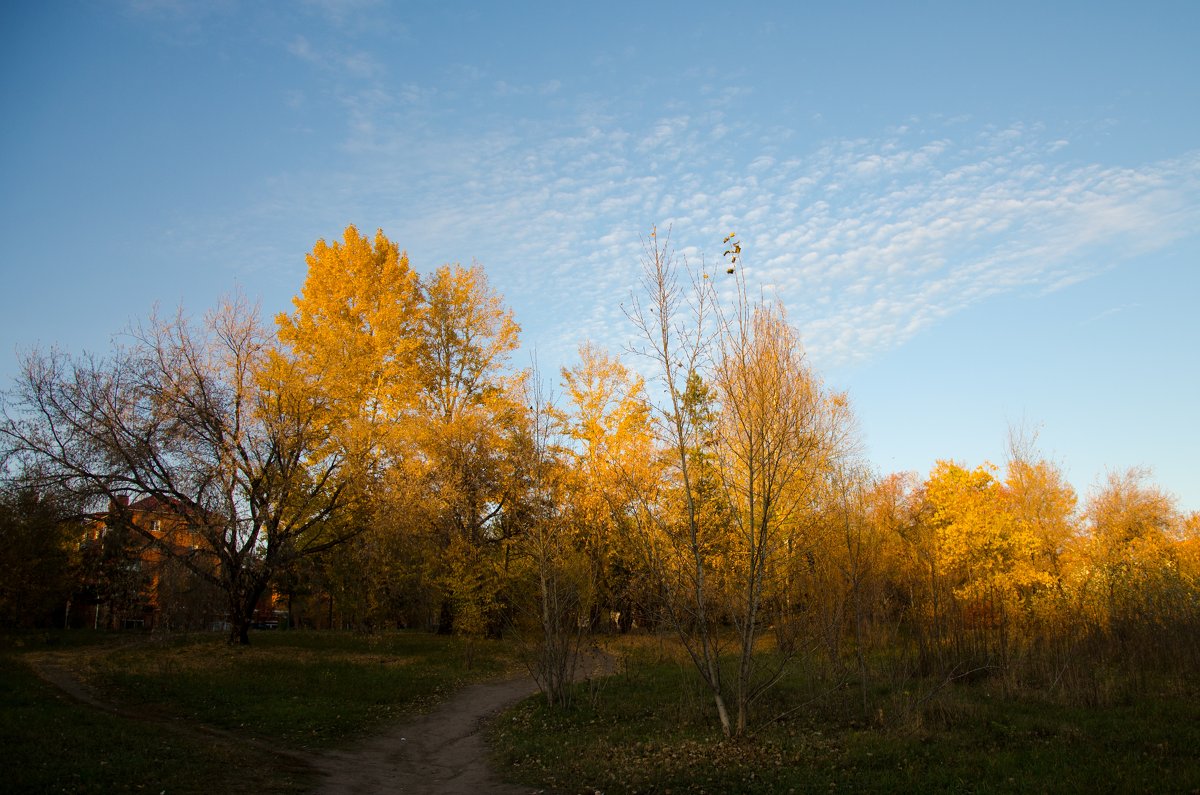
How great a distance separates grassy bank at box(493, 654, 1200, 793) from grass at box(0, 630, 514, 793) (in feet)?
11.2

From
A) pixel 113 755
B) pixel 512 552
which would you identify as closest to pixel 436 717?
pixel 113 755

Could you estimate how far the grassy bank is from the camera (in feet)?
23.6

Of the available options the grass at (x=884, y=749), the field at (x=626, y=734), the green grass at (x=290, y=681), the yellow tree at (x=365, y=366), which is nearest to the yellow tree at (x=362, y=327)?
the yellow tree at (x=365, y=366)

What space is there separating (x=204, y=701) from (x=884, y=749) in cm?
1210

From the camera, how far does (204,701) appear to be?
13203mm

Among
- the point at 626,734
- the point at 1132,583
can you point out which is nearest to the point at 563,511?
the point at 626,734

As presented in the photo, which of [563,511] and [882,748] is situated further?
[563,511]

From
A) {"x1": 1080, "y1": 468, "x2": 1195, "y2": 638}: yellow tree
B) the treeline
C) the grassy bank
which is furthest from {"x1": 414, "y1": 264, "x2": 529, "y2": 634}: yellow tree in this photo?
{"x1": 1080, "y1": 468, "x2": 1195, "y2": 638}: yellow tree

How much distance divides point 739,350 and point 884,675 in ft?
24.6

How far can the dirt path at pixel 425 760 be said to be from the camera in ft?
28.4

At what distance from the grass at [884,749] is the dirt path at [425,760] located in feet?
1.74

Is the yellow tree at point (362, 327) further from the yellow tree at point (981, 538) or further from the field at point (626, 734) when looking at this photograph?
the yellow tree at point (981, 538)

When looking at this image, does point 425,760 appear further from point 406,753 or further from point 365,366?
point 365,366

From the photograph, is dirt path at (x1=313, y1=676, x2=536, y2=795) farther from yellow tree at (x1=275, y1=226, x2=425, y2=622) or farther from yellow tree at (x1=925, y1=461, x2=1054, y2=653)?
yellow tree at (x1=925, y1=461, x2=1054, y2=653)
